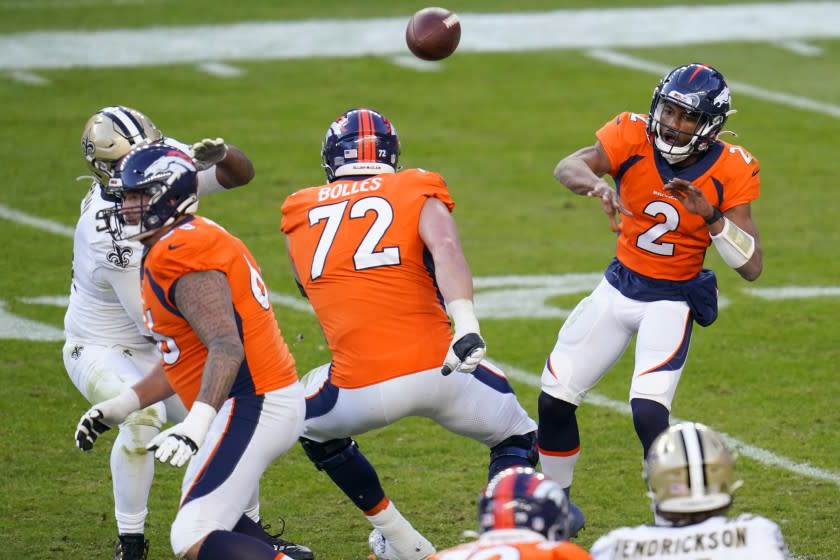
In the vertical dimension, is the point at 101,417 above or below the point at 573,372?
above

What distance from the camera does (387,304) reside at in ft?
19.7

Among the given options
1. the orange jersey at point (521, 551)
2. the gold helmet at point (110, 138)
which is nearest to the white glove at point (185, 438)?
the orange jersey at point (521, 551)

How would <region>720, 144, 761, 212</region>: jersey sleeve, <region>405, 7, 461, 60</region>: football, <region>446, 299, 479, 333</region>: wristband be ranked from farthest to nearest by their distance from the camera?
<region>405, 7, 461, 60</region>: football
<region>720, 144, 761, 212</region>: jersey sleeve
<region>446, 299, 479, 333</region>: wristband

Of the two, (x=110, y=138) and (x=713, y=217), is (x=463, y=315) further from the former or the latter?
(x=110, y=138)

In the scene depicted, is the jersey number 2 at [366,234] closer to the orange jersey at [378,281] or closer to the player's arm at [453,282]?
the orange jersey at [378,281]

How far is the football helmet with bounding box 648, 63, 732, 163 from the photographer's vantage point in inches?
256

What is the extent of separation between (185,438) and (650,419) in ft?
7.16

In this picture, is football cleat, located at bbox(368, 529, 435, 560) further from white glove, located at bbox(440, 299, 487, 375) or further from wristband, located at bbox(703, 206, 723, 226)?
wristband, located at bbox(703, 206, 723, 226)

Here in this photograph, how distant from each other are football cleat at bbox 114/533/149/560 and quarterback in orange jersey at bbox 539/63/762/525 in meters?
1.80

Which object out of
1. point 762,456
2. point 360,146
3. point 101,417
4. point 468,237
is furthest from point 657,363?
point 468,237

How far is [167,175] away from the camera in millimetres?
5316

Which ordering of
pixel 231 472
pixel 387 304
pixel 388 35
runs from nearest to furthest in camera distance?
pixel 231 472, pixel 387 304, pixel 388 35

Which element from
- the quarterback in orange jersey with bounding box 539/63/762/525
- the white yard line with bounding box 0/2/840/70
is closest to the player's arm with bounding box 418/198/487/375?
the quarterback in orange jersey with bounding box 539/63/762/525

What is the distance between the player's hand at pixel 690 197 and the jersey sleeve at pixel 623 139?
49 centimetres
